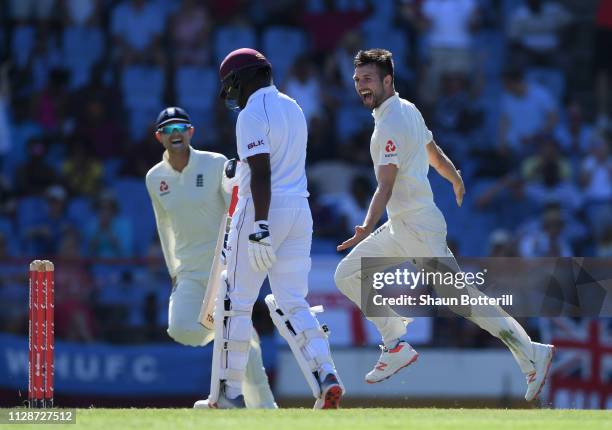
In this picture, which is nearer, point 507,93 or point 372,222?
point 372,222

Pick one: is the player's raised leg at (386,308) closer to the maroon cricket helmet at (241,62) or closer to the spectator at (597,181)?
the maroon cricket helmet at (241,62)

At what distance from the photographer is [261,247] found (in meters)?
8.99

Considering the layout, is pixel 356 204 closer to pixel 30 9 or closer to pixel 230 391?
pixel 30 9

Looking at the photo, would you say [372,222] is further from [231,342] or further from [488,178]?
[488,178]

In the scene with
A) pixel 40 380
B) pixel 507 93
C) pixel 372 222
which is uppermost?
pixel 507 93

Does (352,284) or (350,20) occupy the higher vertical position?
(350,20)

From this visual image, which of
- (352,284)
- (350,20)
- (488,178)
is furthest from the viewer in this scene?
(350,20)

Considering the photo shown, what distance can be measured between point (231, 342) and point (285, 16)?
10316 millimetres

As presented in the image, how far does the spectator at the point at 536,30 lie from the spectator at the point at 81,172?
5883 millimetres

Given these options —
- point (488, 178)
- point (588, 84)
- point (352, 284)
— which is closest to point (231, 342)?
→ point (352, 284)

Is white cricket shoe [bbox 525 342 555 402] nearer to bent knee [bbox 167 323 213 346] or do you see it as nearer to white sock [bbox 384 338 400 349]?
white sock [bbox 384 338 400 349]

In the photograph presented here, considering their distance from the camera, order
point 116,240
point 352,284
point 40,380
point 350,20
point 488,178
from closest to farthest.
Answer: point 40,380, point 352,284, point 116,240, point 488,178, point 350,20

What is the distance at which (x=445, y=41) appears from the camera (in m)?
18.9

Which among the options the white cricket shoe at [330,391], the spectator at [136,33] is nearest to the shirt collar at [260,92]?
the white cricket shoe at [330,391]
